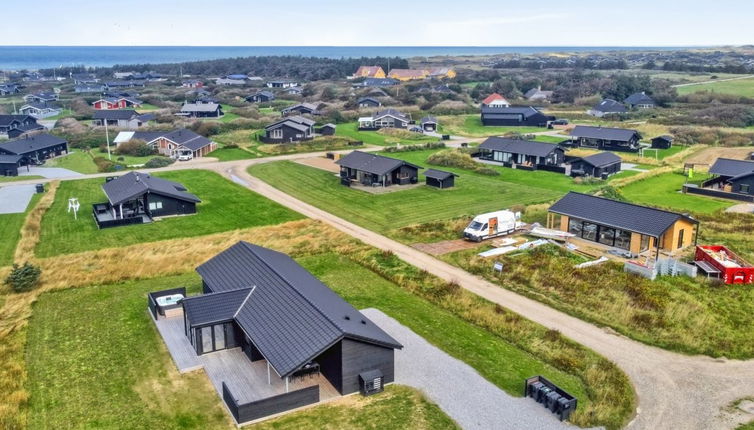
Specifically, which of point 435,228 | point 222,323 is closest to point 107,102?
point 435,228

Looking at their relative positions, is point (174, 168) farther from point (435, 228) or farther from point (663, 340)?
point (663, 340)

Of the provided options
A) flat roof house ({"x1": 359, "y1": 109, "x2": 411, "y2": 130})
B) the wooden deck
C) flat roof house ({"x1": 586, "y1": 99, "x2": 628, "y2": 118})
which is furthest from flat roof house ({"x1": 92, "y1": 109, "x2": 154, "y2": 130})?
flat roof house ({"x1": 586, "y1": 99, "x2": 628, "y2": 118})

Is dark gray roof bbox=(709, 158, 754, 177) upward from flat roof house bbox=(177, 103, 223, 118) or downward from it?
downward

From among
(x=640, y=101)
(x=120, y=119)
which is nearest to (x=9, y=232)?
(x=120, y=119)

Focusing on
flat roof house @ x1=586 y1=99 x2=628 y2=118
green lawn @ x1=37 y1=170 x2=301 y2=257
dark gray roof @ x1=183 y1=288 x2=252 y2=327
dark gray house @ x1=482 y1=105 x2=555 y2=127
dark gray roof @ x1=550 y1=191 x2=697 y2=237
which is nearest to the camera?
dark gray roof @ x1=183 y1=288 x2=252 y2=327

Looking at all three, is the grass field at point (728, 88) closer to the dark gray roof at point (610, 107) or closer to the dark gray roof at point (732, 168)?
the dark gray roof at point (610, 107)

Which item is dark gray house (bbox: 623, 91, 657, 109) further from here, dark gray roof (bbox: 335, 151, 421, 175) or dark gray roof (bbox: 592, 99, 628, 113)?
dark gray roof (bbox: 335, 151, 421, 175)

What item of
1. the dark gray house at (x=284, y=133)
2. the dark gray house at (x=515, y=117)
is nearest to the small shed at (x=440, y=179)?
the dark gray house at (x=284, y=133)
